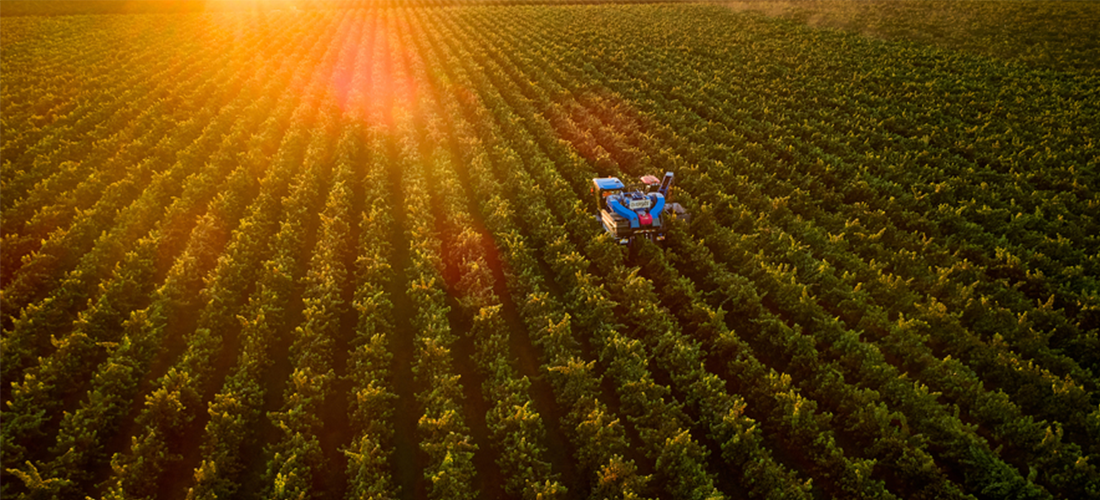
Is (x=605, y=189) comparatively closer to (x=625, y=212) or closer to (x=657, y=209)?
(x=625, y=212)

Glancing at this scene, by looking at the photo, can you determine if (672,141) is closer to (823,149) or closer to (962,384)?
(823,149)

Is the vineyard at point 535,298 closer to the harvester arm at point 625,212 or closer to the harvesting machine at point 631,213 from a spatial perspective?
the harvesting machine at point 631,213

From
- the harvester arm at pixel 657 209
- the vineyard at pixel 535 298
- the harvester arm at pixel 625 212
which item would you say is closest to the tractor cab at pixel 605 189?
the harvester arm at pixel 625 212

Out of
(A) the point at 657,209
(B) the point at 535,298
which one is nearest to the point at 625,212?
(A) the point at 657,209

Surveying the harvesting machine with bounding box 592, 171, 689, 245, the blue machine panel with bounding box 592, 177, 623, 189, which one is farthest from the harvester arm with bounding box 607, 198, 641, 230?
the blue machine panel with bounding box 592, 177, 623, 189

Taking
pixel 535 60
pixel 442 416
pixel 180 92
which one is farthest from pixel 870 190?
Answer: pixel 180 92

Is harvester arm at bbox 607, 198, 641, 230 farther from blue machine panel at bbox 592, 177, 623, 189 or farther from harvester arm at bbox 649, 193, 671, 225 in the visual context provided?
blue machine panel at bbox 592, 177, 623, 189
